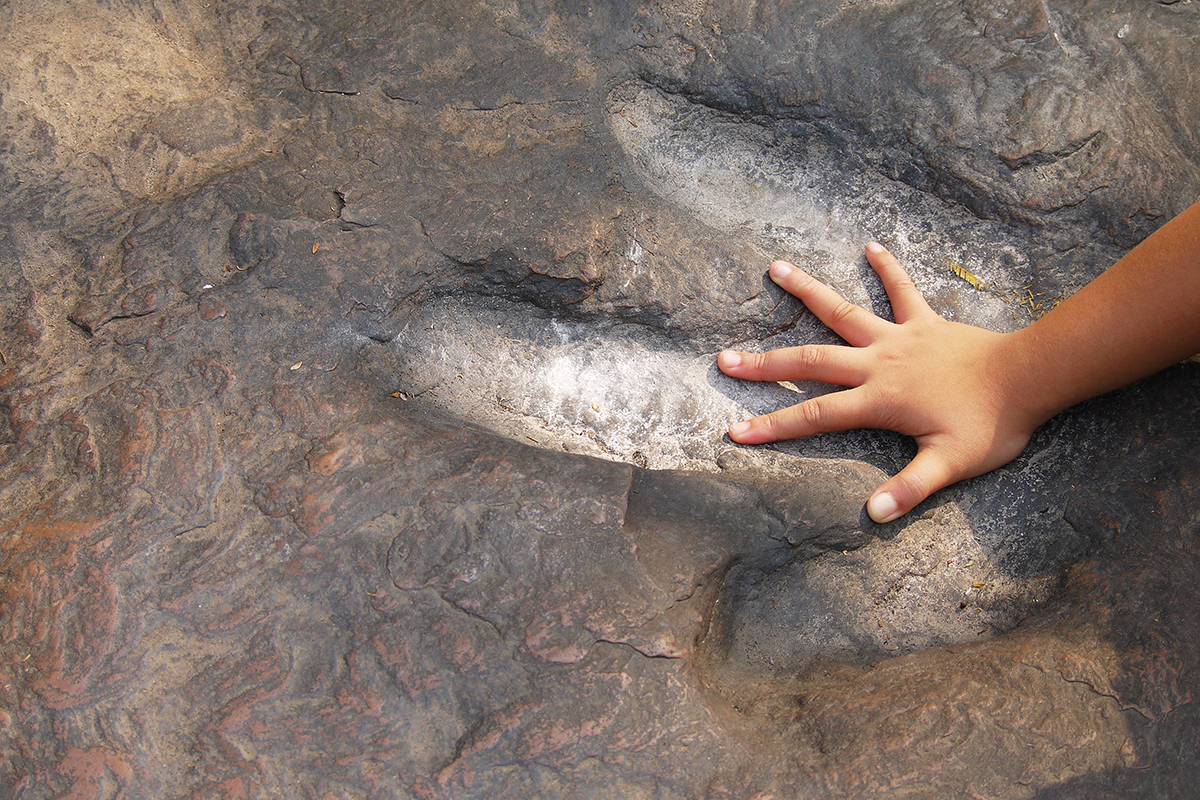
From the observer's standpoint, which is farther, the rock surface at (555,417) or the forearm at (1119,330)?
the forearm at (1119,330)

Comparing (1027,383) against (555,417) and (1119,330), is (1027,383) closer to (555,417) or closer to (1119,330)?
(1119,330)

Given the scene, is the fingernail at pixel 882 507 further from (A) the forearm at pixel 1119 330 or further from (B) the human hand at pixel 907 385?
(A) the forearm at pixel 1119 330

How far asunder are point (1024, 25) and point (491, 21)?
1204mm

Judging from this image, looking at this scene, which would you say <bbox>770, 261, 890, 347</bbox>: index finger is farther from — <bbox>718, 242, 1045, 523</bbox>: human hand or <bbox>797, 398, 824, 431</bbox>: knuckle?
<bbox>797, 398, 824, 431</bbox>: knuckle

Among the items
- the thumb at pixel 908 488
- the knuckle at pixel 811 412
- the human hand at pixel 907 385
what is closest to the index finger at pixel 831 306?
the human hand at pixel 907 385

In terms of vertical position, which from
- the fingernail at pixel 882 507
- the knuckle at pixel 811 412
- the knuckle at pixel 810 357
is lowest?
the fingernail at pixel 882 507

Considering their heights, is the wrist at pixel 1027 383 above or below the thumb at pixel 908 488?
above

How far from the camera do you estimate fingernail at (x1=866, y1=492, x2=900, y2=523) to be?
56.6 inches

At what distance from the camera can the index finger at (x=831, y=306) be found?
164 centimetres

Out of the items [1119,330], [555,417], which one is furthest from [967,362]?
[555,417]

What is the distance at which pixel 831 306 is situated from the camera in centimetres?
166

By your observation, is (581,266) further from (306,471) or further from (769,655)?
(769,655)

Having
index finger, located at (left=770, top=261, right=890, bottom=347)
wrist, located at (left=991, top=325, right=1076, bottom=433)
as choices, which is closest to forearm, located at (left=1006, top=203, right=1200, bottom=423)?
wrist, located at (left=991, top=325, right=1076, bottom=433)

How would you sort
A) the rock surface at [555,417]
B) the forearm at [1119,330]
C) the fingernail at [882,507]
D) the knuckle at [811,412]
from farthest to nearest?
the knuckle at [811,412] < the fingernail at [882,507] < the forearm at [1119,330] < the rock surface at [555,417]
